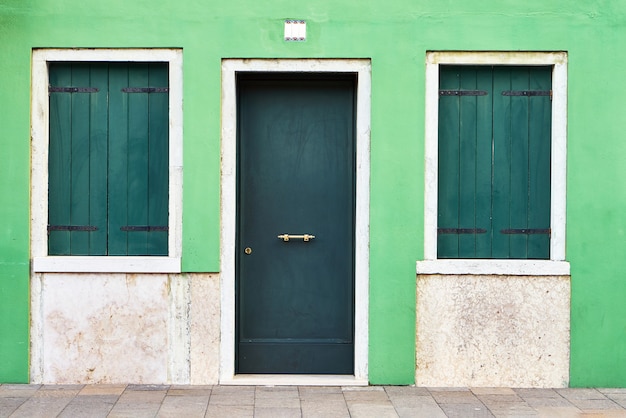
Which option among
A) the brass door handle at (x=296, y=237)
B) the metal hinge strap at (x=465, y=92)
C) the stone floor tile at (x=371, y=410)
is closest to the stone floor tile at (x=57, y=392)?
the brass door handle at (x=296, y=237)

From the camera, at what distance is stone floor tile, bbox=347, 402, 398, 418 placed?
6.56 m

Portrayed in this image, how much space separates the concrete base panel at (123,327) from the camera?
739cm

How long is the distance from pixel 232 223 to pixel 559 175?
9.07 ft

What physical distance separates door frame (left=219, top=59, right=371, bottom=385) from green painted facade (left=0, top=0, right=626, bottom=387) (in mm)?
70

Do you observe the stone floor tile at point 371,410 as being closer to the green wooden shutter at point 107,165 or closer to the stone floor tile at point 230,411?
the stone floor tile at point 230,411

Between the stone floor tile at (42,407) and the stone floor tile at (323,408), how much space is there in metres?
1.82

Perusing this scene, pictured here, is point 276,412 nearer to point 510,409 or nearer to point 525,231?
point 510,409

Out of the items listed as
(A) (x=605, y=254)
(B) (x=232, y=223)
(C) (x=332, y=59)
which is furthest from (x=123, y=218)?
(A) (x=605, y=254)

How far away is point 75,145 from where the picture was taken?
757 centimetres

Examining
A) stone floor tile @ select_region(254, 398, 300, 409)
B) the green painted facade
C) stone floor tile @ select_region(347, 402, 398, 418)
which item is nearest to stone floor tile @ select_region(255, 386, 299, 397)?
stone floor tile @ select_region(254, 398, 300, 409)

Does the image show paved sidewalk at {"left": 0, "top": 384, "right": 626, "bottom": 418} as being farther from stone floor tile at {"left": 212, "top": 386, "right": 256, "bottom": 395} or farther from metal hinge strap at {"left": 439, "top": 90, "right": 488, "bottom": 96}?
metal hinge strap at {"left": 439, "top": 90, "right": 488, "bottom": 96}

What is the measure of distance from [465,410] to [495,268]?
50.6 inches

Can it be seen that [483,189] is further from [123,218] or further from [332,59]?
[123,218]

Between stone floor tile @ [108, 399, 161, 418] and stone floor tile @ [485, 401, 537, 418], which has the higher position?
stone floor tile @ [108, 399, 161, 418]
